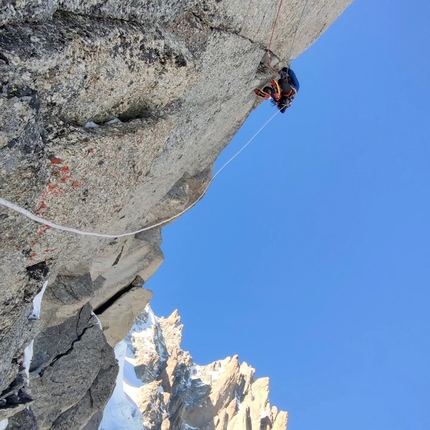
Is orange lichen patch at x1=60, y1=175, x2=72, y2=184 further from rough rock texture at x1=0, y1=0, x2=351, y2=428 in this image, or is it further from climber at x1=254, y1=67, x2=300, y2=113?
climber at x1=254, y1=67, x2=300, y2=113

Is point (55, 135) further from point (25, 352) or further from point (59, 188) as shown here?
point (25, 352)

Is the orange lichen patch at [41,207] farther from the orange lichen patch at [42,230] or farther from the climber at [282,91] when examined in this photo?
the climber at [282,91]

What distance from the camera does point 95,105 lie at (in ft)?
15.1

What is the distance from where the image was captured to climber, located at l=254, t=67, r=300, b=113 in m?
9.58

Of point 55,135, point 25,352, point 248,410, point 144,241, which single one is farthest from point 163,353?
point 55,135

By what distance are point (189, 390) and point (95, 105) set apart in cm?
6329

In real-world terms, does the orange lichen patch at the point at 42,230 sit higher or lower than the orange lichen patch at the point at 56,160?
lower

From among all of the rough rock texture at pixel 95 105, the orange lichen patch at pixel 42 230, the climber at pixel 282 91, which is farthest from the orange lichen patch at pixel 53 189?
the climber at pixel 282 91

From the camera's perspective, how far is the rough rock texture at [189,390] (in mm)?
50031

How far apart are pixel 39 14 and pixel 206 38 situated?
3.08 m

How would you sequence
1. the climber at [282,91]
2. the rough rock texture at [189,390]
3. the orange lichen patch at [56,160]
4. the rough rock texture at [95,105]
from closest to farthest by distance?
the rough rock texture at [95,105], the orange lichen patch at [56,160], the climber at [282,91], the rough rock texture at [189,390]

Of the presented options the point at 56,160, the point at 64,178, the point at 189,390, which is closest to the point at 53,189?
the point at 64,178

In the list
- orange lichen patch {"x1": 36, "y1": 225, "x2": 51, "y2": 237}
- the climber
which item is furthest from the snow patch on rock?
orange lichen patch {"x1": 36, "y1": 225, "x2": 51, "y2": 237}

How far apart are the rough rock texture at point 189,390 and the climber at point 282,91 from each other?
148 ft
